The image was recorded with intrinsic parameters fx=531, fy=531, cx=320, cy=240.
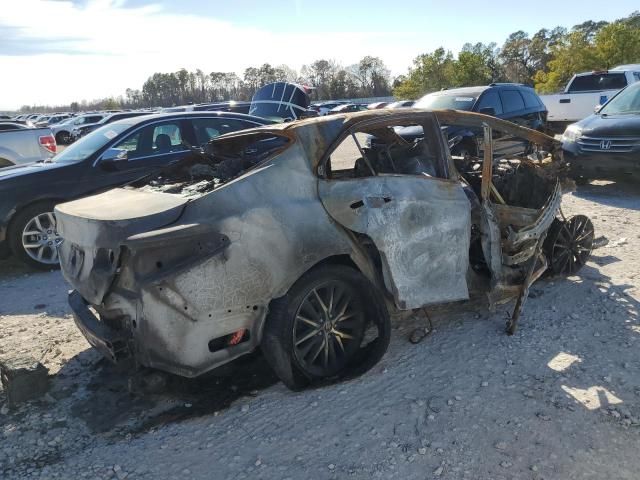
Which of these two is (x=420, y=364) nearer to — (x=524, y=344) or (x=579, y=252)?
(x=524, y=344)

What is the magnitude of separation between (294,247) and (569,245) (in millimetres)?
3229

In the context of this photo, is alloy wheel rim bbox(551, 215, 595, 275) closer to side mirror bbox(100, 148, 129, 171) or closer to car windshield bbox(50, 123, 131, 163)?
side mirror bbox(100, 148, 129, 171)

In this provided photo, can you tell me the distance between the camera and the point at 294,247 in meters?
3.28

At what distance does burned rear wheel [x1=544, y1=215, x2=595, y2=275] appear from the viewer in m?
5.09

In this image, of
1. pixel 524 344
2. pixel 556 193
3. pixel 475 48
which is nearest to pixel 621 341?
pixel 524 344

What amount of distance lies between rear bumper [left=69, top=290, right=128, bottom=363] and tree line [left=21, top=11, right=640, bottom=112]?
36.4ft

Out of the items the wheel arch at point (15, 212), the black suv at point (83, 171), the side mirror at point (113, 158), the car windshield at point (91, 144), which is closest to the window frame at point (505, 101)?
the black suv at point (83, 171)

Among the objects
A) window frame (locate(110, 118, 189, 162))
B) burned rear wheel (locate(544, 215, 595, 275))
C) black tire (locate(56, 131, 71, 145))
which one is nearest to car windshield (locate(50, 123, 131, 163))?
window frame (locate(110, 118, 189, 162))

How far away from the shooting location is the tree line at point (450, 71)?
3069 centimetres

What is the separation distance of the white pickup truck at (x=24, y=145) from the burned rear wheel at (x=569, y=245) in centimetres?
863

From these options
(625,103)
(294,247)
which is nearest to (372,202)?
Result: (294,247)

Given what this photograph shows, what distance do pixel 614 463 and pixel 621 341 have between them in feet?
4.94

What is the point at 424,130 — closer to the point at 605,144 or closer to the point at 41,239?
the point at 41,239

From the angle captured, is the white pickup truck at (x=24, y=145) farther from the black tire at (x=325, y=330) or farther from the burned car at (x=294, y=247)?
the black tire at (x=325, y=330)
